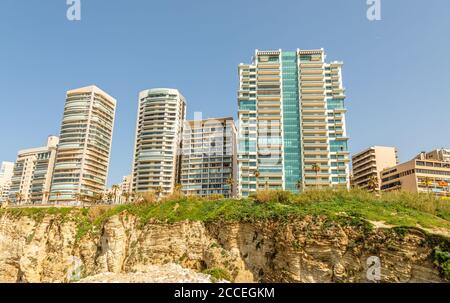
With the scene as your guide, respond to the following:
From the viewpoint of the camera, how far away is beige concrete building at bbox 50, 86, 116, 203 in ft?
300

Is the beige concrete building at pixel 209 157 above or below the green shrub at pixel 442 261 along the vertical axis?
above

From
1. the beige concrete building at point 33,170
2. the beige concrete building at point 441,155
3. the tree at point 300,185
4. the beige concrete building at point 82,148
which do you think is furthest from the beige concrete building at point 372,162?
the beige concrete building at point 33,170

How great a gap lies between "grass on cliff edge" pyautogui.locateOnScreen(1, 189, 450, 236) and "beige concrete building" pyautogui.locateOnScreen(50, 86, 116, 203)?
61.4 metres

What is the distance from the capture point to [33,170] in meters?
126

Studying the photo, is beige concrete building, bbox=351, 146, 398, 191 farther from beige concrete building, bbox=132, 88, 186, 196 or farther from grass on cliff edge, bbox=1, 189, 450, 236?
grass on cliff edge, bbox=1, 189, 450, 236

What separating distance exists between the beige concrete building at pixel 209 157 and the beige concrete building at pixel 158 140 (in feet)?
20.5

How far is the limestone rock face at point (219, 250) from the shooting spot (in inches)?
789

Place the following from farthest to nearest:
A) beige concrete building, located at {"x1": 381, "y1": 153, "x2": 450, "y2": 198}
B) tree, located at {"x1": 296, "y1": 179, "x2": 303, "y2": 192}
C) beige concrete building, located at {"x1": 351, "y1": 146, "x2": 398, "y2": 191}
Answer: beige concrete building, located at {"x1": 351, "y1": 146, "x2": 398, "y2": 191}, beige concrete building, located at {"x1": 381, "y1": 153, "x2": 450, "y2": 198}, tree, located at {"x1": 296, "y1": 179, "x2": 303, "y2": 192}

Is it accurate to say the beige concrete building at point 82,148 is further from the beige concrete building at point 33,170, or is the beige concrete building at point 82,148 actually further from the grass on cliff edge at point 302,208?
the grass on cliff edge at point 302,208

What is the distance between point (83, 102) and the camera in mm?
98625

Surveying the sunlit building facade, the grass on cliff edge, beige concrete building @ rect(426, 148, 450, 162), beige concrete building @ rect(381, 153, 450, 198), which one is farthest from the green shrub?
beige concrete building @ rect(426, 148, 450, 162)
